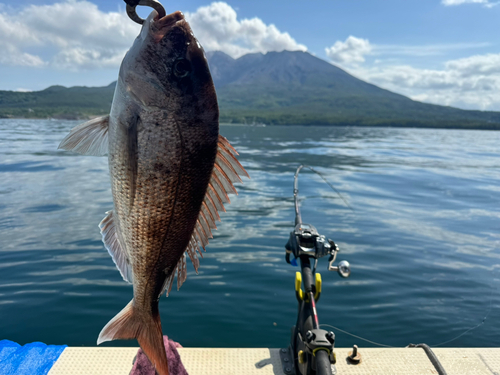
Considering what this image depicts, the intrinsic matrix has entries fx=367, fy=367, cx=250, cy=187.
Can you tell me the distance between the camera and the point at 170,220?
1832 mm

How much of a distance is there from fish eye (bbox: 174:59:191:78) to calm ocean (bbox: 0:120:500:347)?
4567mm

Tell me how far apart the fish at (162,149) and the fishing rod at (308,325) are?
5.02 feet

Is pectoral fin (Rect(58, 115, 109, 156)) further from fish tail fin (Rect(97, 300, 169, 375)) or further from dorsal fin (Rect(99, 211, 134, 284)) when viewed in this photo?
fish tail fin (Rect(97, 300, 169, 375))

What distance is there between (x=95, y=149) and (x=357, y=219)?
416 inches

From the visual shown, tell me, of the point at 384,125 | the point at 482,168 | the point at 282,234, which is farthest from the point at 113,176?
the point at 384,125

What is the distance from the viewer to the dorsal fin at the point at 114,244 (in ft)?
6.63

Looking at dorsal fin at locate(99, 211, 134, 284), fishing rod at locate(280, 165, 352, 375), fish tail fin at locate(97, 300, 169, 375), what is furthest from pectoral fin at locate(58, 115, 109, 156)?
fishing rod at locate(280, 165, 352, 375)

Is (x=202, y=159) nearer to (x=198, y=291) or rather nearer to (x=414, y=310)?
(x=198, y=291)

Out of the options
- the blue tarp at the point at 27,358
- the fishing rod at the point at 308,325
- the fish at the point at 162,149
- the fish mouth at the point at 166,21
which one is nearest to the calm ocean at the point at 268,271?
the blue tarp at the point at 27,358

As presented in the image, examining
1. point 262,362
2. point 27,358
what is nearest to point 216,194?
point 262,362

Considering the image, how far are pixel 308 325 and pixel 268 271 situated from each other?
4.36 meters

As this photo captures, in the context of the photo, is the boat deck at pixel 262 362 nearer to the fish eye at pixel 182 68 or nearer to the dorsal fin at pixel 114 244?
the dorsal fin at pixel 114 244

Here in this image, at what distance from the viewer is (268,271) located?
7641 mm

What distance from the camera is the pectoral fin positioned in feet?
6.06
